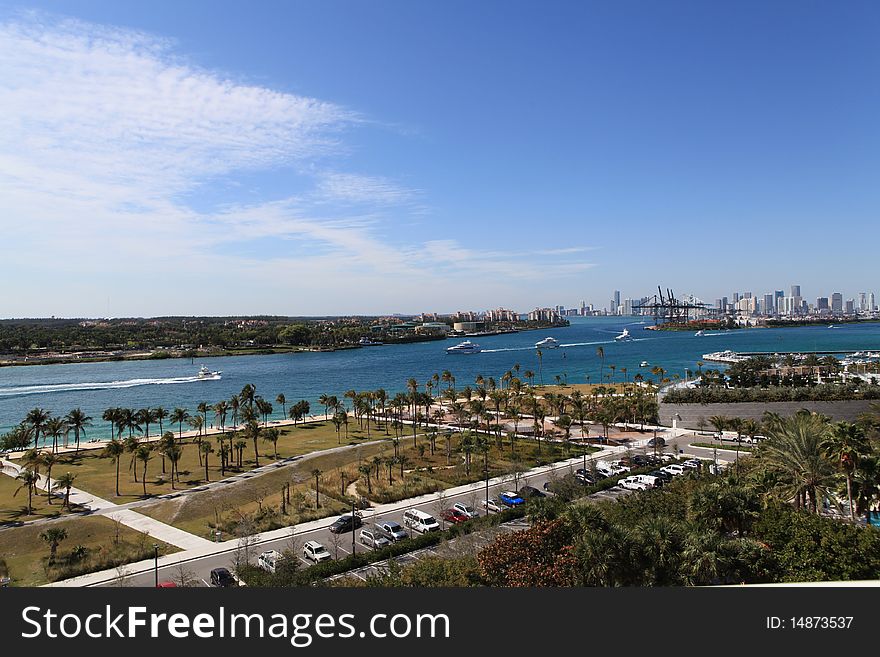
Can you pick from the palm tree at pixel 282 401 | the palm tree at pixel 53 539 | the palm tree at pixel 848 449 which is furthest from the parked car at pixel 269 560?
the palm tree at pixel 282 401

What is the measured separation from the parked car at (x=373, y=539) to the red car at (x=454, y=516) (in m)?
2.36

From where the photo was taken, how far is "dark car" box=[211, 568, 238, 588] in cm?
1473

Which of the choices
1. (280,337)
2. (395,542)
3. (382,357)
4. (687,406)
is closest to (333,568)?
(395,542)

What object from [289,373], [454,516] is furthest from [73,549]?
[289,373]

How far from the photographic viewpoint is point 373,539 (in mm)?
17859

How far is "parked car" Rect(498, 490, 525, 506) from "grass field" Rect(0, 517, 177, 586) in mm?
11675

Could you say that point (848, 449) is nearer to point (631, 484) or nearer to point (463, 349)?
point (631, 484)

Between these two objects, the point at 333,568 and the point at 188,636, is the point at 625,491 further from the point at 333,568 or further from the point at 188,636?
the point at 188,636

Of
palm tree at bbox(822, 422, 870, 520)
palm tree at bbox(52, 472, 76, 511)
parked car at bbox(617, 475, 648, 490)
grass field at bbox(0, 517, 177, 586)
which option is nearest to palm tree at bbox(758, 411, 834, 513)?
palm tree at bbox(822, 422, 870, 520)

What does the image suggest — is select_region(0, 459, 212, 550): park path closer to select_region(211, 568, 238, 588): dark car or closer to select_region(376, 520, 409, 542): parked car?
select_region(211, 568, 238, 588): dark car

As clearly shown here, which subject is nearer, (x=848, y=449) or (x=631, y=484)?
(x=848, y=449)

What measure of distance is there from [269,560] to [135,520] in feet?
28.7

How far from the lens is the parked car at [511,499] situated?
2137 centimetres

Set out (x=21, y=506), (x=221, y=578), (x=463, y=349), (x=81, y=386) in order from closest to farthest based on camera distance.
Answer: (x=221, y=578), (x=21, y=506), (x=81, y=386), (x=463, y=349)
